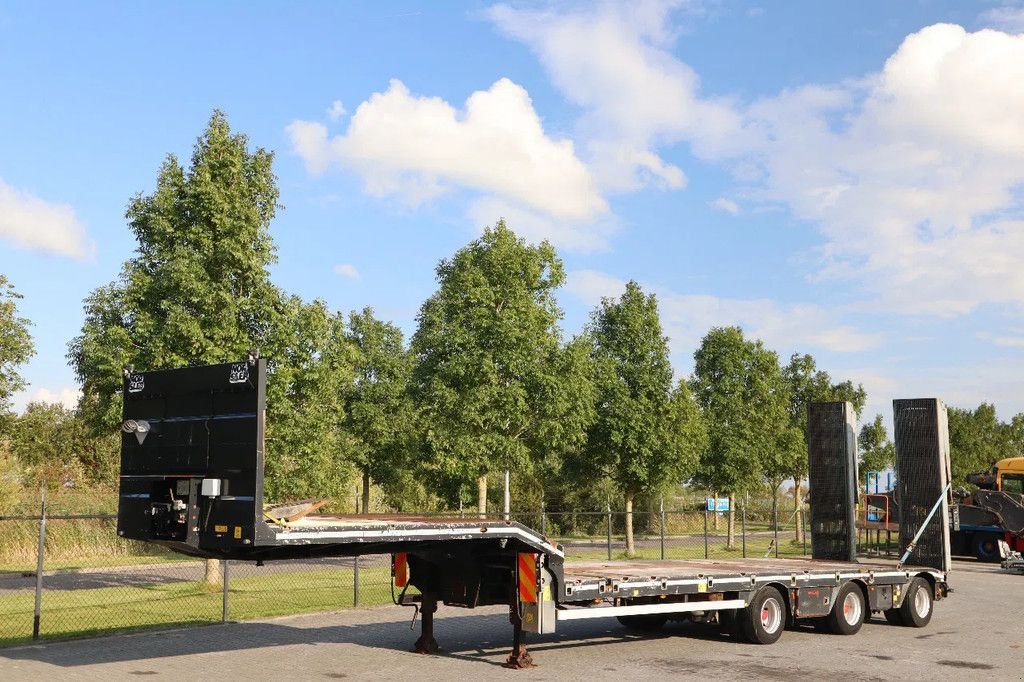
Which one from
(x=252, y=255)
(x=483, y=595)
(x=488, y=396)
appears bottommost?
(x=483, y=595)

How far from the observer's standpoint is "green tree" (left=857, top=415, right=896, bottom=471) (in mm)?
50375

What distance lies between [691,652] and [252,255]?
40.7 feet

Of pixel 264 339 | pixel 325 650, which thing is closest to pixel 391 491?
pixel 264 339

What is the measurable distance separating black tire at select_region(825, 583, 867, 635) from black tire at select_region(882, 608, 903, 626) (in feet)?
4.19

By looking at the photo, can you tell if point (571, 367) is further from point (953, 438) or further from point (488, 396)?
point (953, 438)

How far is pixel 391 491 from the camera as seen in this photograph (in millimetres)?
49219

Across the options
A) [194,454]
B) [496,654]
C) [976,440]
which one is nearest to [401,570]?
[496,654]

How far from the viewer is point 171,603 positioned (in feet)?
64.3

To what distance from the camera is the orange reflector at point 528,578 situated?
12195 millimetres

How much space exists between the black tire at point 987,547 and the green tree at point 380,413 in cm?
2314

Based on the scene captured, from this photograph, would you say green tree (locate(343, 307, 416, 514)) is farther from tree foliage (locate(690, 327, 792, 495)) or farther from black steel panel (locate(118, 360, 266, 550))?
black steel panel (locate(118, 360, 266, 550))

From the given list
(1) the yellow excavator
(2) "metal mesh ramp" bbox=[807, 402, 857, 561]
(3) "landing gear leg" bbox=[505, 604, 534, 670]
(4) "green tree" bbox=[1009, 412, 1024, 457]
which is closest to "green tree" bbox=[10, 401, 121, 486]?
(2) "metal mesh ramp" bbox=[807, 402, 857, 561]

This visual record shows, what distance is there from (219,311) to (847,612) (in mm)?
13391

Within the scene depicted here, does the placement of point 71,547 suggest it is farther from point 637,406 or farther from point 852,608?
point 852,608
